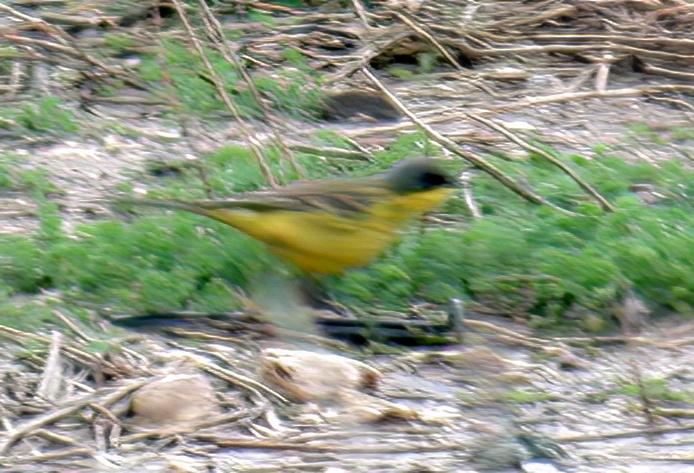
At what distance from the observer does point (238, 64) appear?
6.07m

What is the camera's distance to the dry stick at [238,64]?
5.94m

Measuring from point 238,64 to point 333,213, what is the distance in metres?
1.51

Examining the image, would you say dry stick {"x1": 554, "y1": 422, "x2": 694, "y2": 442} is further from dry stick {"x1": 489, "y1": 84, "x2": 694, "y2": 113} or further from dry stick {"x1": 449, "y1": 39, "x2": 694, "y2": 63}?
dry stick {"x1": 449, "y1": 39, "x2": 694, "y2": 63}

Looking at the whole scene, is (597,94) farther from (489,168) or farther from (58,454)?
(58,454)

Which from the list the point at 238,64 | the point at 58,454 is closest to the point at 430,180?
the point at 238,64

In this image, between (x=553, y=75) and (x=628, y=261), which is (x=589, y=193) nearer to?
(x=628, y=261)

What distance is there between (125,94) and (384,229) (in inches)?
117

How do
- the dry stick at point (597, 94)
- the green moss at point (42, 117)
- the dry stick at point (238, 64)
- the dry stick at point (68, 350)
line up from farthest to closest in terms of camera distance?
the dry stick at point (597, 94) < the green moss at point (42, 117) < the dry stick at point (238, 64) < the dry stick at point (68, 350)

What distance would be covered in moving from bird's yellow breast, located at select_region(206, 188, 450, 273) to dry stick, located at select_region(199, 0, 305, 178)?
936 mm

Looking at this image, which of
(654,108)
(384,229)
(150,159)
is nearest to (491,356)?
(384,229)

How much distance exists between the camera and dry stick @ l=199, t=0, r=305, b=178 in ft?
19.5

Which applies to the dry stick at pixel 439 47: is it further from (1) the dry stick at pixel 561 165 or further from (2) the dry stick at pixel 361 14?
(1) the dry stick at pixel 561 165

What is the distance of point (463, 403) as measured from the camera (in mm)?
4441

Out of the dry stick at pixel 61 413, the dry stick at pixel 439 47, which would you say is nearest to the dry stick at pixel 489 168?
the dry stick at pixel 439 47
